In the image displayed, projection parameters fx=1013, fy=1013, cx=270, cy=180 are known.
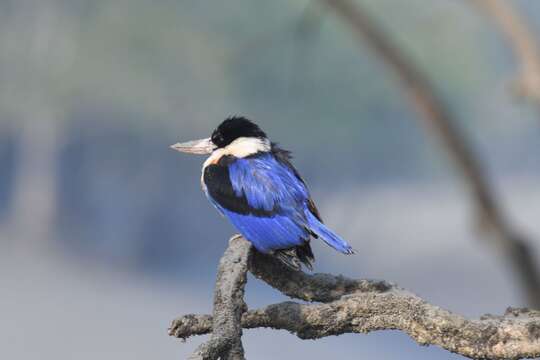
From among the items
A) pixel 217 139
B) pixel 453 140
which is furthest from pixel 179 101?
pixel 217 139

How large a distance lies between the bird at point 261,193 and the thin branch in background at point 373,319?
0.03m

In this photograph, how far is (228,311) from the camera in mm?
845

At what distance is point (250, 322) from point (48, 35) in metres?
4.09

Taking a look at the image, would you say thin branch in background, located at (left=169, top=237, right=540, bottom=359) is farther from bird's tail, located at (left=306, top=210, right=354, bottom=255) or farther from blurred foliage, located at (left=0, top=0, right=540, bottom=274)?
blurred foliage, located at (left=0, top=0, right=540, bottom=274)

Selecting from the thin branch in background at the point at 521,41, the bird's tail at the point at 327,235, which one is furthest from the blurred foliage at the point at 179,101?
the bird's tail at the point at 327,235

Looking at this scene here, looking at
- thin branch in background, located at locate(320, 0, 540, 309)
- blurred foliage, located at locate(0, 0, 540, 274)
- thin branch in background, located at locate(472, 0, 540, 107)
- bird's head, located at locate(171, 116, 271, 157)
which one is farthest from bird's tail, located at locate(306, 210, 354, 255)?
blurred foliage, located at locate(0, 0, 540, 274)

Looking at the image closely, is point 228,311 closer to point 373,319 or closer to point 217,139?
point 373,319

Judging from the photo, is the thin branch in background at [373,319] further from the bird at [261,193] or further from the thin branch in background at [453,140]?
the thin branch in background at [453,140]

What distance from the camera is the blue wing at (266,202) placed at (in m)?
1.01

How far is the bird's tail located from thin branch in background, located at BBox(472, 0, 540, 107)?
179 cm

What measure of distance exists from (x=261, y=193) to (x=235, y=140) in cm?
10

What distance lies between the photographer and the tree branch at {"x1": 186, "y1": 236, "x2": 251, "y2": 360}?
2.61ft

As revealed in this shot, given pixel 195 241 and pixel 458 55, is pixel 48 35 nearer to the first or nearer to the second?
pixel 195 241

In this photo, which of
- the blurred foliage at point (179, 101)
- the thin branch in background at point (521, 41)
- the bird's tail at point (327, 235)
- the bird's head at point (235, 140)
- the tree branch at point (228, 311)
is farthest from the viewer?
the blurred foliage at point (179, 101)
